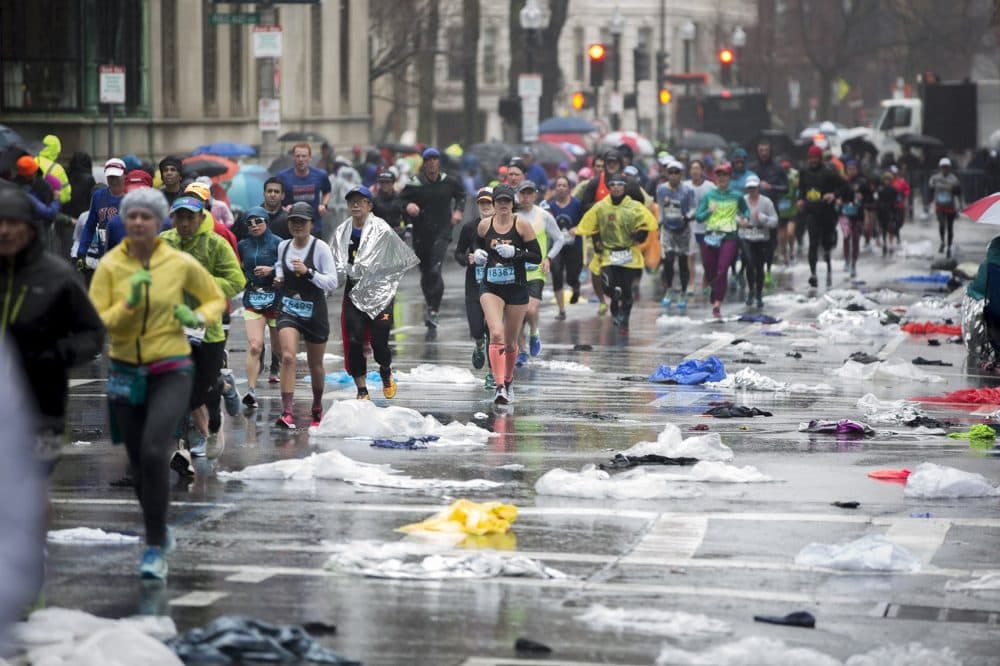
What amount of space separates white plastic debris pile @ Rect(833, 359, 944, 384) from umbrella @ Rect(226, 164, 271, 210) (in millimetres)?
14992

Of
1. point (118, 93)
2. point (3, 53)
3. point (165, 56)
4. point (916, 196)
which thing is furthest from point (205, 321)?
point (916, 196)

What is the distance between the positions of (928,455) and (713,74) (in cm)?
9721

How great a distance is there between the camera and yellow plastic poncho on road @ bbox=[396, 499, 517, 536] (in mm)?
11039

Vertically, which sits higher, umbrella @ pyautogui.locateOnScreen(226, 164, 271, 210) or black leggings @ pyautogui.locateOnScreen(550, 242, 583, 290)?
umbrella @ pyautogui.locateOnScreen(226, 164, 271, 210)

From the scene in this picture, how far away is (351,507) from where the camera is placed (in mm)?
11898

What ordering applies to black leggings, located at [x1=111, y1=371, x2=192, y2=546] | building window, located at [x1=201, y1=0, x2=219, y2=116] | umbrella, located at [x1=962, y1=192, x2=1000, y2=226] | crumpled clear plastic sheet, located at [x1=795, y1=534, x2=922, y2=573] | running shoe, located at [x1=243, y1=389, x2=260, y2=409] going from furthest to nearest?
1. building window, located at [x1=201, y1=0, x2=219, y2=116]
2. umbrella, located at [x1=962, y1=192, x2=1000, y2=226]
3. running shoe, located at [x1=243, y1=389, x2=260, y2=409]
4. crumpled clear plastic sheet, located at [x1=795, y1=534, x2=922, y2=573]
5. black leggings, located at [x1=111, y1=371, x2=192, y2=546]

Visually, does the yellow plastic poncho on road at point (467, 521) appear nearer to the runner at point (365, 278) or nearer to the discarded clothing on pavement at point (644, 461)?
the discarded clothing on pavement at point (644, 461)

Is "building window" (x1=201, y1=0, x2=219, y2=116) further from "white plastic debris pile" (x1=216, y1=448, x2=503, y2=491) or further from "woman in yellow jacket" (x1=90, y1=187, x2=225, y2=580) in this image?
"woman in yellow jacket" (x1=90, y1=187, x2=225, y2=580)

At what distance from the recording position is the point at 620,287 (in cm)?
2409

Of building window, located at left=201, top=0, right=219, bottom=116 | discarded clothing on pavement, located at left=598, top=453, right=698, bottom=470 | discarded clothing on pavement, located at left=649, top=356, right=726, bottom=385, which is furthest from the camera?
building window, located at left=201, top=0, right=219, bottom=116

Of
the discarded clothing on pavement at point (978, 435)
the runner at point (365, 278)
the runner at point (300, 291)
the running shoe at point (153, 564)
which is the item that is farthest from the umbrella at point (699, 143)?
the running shoe at point (153, 564)

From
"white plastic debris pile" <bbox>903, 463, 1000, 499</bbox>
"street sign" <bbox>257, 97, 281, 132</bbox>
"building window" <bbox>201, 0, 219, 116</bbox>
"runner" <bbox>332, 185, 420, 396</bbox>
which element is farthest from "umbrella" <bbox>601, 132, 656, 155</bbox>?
"white plastic debris pile" <bbox>903, 463, 1000, 499</bbox>

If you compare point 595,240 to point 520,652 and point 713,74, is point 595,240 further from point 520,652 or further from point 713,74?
→ point 713,74

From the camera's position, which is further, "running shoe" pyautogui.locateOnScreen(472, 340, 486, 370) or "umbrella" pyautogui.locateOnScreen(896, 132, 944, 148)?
"umbrella" pyautogui.locateOnScreen(896, 132, 944, 148)
